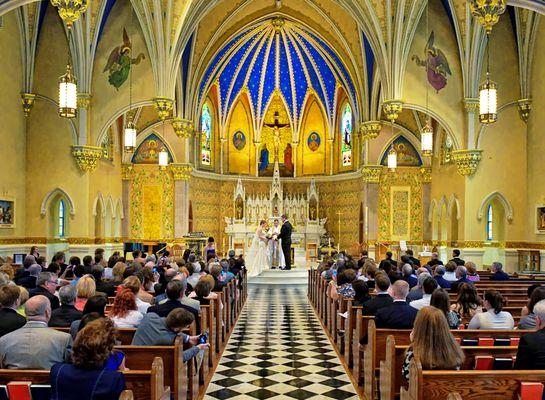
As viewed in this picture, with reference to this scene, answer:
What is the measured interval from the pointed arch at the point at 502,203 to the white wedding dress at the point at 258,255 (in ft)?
28.6

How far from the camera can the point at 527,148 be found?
2075 centimetres

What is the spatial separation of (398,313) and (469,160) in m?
15.3

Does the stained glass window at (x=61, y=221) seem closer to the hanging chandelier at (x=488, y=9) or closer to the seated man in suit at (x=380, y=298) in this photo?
the seated man in suit at (x=380, y=298)

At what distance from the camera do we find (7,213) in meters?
19.3

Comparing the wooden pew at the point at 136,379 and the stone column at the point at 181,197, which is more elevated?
the stone column at the point at 181,197

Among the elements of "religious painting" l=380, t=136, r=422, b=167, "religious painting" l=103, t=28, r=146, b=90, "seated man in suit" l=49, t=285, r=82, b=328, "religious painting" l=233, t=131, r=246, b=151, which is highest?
"religious painting" l=103, t=28, r=146, b=90

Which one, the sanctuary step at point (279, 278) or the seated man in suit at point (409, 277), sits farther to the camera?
the sanctuary step at point (279, 278)

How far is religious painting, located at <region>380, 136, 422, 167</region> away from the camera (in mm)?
31156

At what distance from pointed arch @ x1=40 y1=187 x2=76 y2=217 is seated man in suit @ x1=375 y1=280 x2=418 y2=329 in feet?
54.0

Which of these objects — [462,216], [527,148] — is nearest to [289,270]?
[462,216]

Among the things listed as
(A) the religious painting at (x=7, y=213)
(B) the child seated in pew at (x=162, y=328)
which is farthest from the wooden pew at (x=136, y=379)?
(A) the religious painting at (x=7, y=213)

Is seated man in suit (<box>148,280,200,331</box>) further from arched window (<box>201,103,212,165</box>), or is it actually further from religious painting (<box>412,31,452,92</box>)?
arched window (<box>201,103,212,165</box>)

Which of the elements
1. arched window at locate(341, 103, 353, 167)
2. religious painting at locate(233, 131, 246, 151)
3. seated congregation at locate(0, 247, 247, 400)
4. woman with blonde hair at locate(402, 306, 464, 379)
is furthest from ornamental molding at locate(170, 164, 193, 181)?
woman with blonde hair at locate(402, 306, 464, 379)

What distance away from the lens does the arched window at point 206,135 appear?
112 feet
